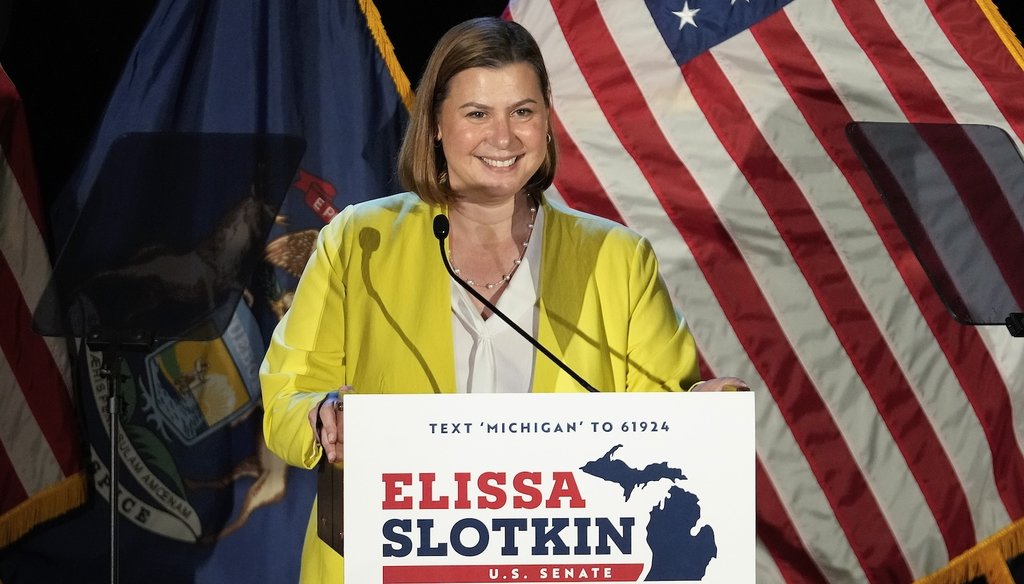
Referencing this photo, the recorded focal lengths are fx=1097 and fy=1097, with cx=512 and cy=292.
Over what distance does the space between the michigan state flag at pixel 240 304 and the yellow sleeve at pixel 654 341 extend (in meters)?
1.09

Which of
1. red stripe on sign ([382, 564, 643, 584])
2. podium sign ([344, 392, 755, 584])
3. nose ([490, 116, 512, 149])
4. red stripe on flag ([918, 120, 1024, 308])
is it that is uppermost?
red stripe on flag ([918, 120, 1024, 308])

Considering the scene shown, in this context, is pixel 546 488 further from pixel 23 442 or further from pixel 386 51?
pixel 23 442

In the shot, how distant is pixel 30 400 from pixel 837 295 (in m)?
2.06

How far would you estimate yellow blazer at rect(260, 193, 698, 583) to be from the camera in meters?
1.70

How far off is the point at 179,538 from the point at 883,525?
70.7 inches

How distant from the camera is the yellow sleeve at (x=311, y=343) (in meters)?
1.61

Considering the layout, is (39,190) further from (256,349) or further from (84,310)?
(256,349)

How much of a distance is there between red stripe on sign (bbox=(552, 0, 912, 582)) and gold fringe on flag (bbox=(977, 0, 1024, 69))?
0.88 meters

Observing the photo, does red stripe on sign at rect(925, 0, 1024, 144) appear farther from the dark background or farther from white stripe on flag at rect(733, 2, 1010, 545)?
the dark background

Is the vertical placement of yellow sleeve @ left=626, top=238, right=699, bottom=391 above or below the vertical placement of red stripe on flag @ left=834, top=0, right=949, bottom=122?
below

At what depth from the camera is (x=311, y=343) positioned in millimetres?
1695

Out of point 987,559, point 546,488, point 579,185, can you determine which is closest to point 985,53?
point 579,185

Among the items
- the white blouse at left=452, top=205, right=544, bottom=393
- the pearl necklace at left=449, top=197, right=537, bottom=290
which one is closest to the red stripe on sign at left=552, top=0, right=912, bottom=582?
the pearl necklace at left=449, top=197, right=537, bottom=290

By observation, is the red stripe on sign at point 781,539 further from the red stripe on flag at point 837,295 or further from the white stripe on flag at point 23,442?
the white stripe on flag at point 23,442
